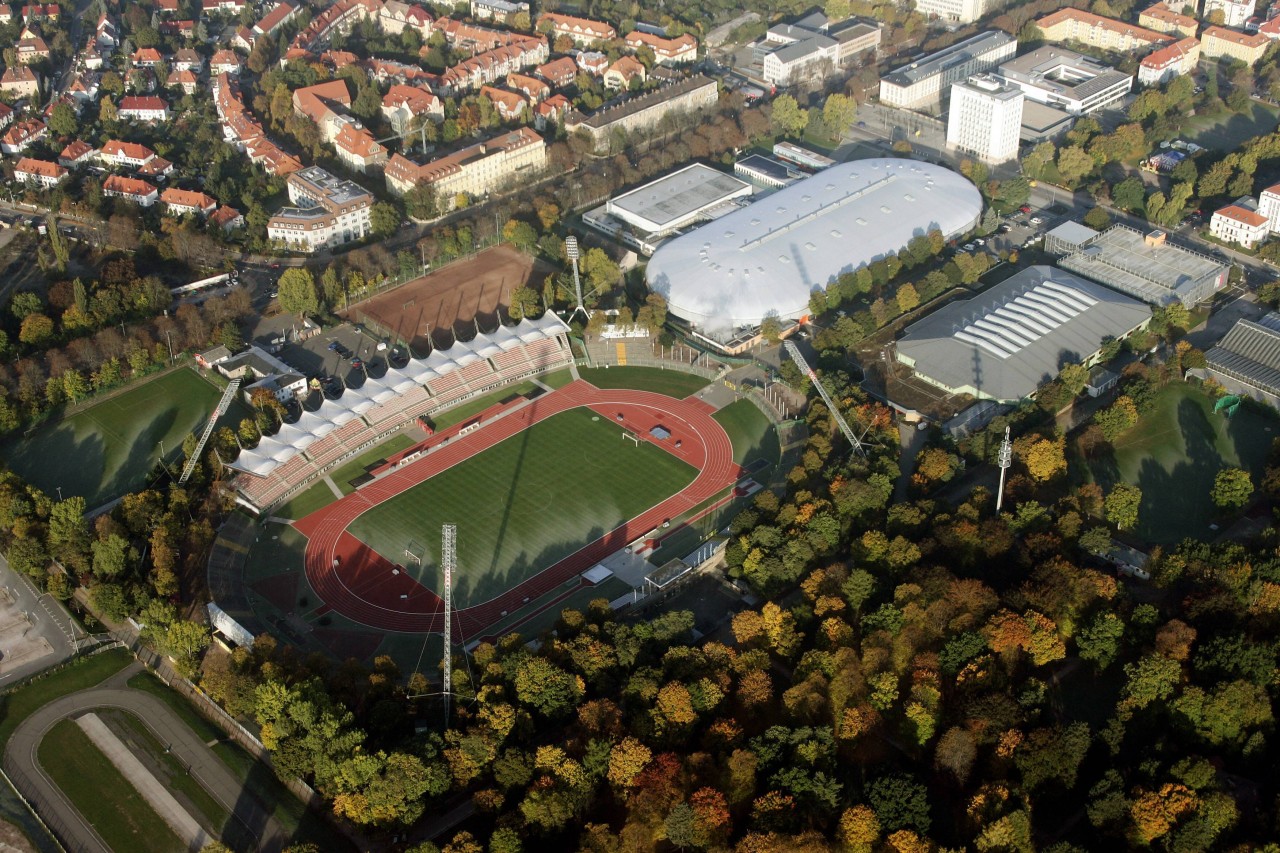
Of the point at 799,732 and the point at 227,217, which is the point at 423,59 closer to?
the point at 227,217

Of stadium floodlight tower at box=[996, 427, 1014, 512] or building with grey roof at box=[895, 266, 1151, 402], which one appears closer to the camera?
stadium floodlight tower at box=[996, 427, 1014, 512]

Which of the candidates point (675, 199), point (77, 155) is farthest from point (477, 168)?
point (77, 155)

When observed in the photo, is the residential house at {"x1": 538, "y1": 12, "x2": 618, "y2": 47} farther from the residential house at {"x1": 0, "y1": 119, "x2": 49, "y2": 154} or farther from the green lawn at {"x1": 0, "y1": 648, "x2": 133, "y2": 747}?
the green lawn at {"x1": 0, "y1": 648, "x2": 133, "y2": 747}

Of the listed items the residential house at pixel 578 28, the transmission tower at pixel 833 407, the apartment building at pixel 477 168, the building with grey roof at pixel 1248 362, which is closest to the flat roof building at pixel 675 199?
the apartment building at pixel 477 168

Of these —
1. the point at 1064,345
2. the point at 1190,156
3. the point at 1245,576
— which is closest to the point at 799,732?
the point at 1245,576

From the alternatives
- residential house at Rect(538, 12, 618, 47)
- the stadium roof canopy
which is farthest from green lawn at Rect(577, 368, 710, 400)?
residential house at Rect(538, 12, 618, 47)

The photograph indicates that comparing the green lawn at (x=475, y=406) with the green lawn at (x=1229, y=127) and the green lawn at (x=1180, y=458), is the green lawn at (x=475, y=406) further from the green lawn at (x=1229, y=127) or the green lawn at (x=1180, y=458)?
the green lawn at (x=1229, y=127)

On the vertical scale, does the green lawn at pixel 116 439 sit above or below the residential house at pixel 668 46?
below
